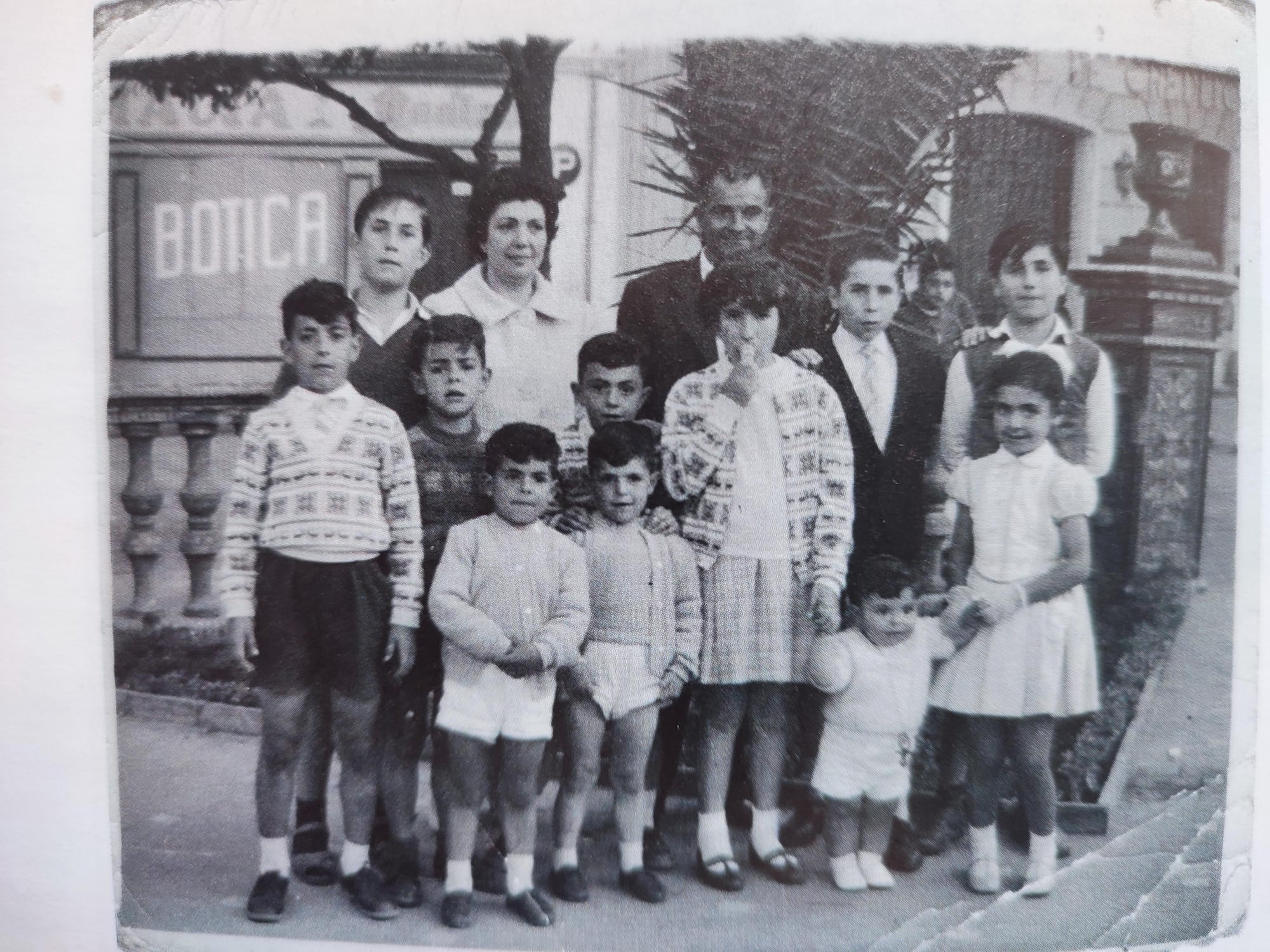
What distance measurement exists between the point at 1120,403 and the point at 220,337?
5.49 feet

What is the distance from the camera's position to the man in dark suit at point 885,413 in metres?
1.91

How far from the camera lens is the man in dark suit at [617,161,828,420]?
1.90m

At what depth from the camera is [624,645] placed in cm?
189

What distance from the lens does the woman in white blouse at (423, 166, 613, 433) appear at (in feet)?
6.22

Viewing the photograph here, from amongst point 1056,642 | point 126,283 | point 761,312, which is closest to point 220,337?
point 126,283

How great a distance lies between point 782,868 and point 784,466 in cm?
74

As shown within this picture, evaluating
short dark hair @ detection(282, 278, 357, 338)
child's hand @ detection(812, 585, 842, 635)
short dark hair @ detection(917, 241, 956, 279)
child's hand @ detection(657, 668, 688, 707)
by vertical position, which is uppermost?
short dark hair @ detection(917, 241, 956, 279)

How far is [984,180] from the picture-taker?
1.90 metres

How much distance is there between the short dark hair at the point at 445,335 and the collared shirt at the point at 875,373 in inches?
25.8

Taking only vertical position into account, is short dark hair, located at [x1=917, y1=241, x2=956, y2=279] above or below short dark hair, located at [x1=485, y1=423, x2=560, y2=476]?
above

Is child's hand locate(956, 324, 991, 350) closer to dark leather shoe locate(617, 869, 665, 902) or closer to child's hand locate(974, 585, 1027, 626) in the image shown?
child's hand locate(974, 585, 1027, 626)

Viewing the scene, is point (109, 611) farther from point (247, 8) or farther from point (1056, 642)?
point (1056, 642)

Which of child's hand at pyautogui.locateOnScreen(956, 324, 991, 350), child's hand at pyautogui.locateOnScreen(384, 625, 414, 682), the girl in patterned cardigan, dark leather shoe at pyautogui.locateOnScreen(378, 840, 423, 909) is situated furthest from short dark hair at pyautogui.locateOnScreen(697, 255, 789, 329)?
dark leather shoe at pyautogui.locateOnScreen(378, 840, 423, 909)

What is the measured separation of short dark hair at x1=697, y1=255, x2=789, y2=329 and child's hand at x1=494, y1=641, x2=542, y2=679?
0.67m
